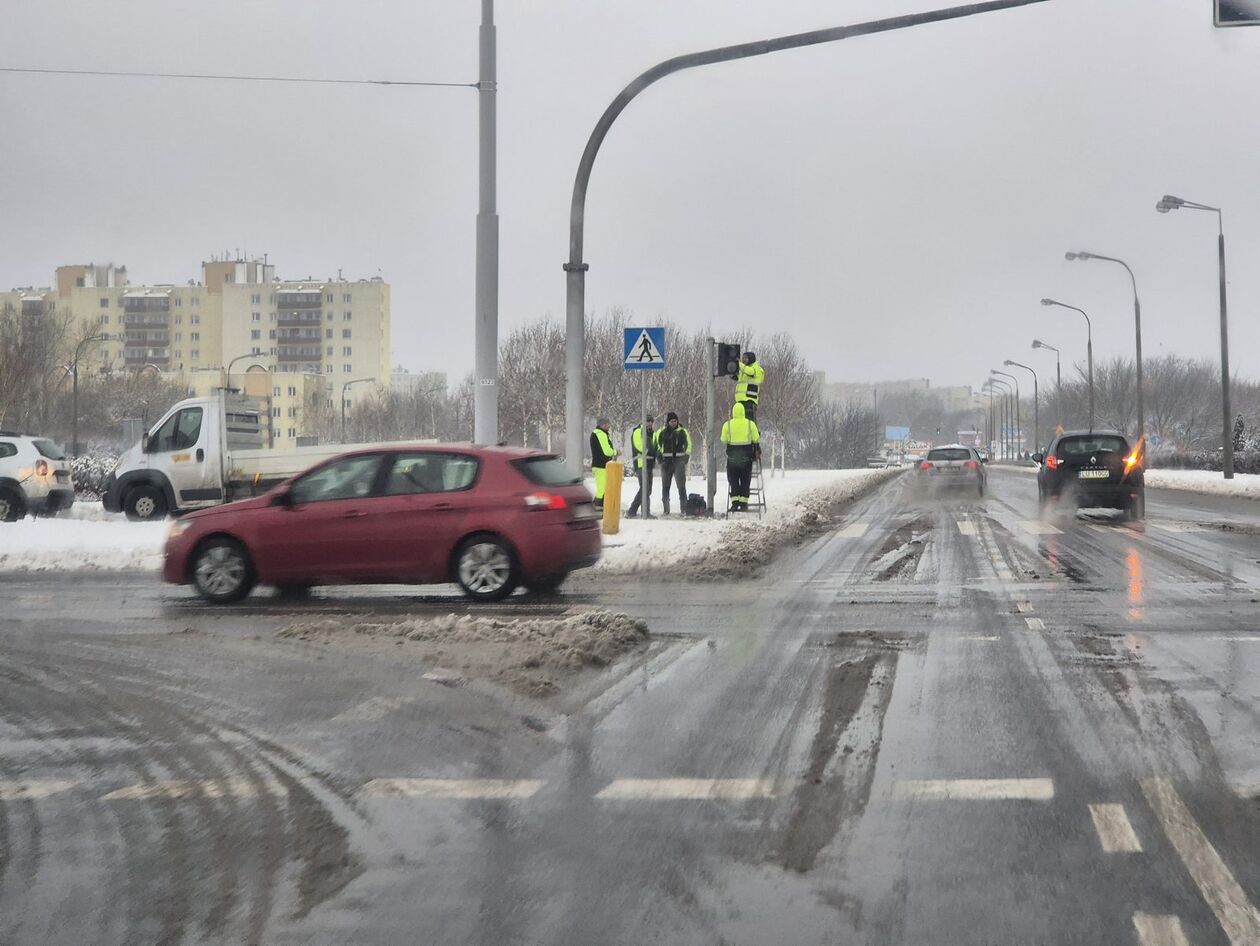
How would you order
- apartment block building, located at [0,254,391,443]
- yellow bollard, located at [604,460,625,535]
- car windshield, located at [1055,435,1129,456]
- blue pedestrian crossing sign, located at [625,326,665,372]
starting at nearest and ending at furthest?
yellow bollard, located at [604,460,625,535]
blue pedestrian crossing sign, located at [625,326,665,372]
car windshield, located at [1055,435,1129,456]
apartment block building, located at [0,254,391,443]

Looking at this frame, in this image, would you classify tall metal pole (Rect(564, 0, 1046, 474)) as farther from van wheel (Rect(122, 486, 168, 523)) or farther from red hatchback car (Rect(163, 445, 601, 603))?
van wheel (Rect(122, 486, 168, 523))

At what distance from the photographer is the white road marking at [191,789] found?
552cm

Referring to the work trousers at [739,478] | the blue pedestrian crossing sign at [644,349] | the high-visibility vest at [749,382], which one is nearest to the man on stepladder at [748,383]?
the high-visibility vest at [749,382]

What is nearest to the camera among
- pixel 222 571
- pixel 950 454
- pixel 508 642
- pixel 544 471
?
pixel 508 642

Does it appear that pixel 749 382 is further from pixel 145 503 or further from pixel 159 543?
pixel 145 503

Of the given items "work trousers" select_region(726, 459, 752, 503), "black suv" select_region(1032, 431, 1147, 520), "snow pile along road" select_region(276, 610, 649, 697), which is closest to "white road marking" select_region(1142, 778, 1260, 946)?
"snow pile along road" select_region(276, 610, 649, 697)

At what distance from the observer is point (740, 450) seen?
23.1m

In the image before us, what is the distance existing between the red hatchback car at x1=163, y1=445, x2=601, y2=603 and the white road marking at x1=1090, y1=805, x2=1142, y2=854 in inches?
310

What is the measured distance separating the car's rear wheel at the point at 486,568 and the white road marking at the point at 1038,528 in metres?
10.9

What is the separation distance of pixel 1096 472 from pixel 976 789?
2121 cm

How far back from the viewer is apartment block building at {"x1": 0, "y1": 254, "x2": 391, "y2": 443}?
6004 inches

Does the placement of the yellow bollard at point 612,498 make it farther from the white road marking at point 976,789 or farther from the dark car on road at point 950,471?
the dark car on road at point 950,471

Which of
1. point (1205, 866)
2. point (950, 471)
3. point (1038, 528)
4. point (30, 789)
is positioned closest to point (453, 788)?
point (30, 789)

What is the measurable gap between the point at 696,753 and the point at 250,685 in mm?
3151
